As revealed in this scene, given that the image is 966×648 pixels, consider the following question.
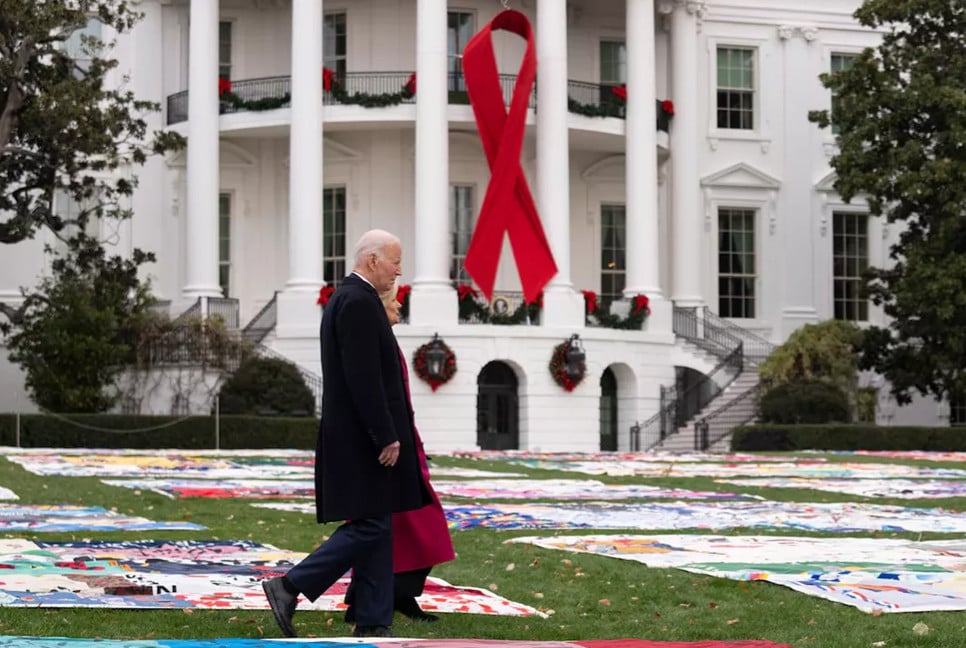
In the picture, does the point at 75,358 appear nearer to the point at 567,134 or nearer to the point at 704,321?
the point at 567,134

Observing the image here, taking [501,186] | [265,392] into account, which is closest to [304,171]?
[501,186]

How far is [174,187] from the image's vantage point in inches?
1601

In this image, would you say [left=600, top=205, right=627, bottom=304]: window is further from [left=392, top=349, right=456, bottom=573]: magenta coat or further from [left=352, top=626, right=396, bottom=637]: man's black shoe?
[left=352, top=626, right=396, bottom=637]: man's black shoe

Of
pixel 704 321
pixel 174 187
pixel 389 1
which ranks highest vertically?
pixel 389 1

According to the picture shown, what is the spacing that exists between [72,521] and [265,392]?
789 inches

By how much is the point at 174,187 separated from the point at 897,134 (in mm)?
15448

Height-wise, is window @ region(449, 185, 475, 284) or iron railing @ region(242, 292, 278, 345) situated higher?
window @ region(449, 185, 475, 284)

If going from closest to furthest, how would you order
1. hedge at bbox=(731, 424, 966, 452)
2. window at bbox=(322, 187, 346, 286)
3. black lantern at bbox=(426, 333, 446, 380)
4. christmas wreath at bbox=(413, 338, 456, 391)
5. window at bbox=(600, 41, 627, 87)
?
hedge at bbox=(731, 424, 966, 452) < black lantern at bbox=(426, 333, 446, 380) < christmas wreath at bbox=(413, 338, 456, 391) < window at bbox=(322, 187, 346, 286) < window at bbox=(600, 41, 627, 87)

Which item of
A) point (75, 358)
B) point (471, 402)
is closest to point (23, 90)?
point (75, 358)

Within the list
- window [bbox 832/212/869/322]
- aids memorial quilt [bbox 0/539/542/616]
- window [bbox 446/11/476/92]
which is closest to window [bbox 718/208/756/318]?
window [bbox 832/212/869/322]

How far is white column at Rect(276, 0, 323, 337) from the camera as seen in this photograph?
3697cm

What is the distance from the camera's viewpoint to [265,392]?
33.7 m

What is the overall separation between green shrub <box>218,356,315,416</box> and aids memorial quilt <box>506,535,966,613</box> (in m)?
21.2

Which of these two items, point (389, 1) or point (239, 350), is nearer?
point (239, 350)
